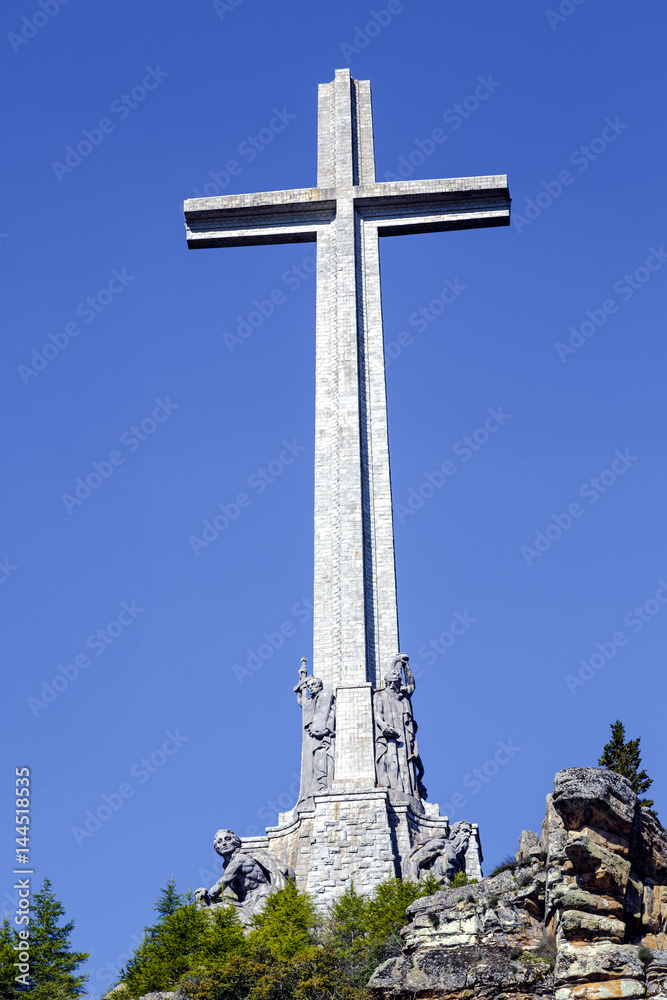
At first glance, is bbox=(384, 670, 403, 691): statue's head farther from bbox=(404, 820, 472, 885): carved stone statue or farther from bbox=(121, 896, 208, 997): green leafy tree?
bbox=(121, 896, 208, 997): green leafy tree

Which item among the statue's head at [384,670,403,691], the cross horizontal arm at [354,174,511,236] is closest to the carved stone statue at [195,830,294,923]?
the statue's head at [384,670,403,691]

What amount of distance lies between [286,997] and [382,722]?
11880mm

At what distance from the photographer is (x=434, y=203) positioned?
4725 cm

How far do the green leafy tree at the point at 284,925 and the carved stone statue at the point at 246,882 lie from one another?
460 mm

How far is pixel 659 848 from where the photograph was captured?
24578 mm

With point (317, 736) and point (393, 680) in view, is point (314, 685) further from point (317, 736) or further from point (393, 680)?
point (393, 680)

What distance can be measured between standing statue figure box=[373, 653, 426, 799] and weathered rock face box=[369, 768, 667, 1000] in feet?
36.3

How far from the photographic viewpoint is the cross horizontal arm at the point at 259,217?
47188mm

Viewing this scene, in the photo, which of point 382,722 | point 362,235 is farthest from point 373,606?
point 362,235

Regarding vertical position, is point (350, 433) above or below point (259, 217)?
below

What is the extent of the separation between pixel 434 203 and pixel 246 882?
23.3 meters

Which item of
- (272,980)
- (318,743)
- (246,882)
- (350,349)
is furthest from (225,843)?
(350,349)

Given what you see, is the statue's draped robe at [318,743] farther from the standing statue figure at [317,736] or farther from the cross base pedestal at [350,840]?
the cross base pedestal at [350,840]

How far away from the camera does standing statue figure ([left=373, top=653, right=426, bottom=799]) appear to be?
37.1 metres
